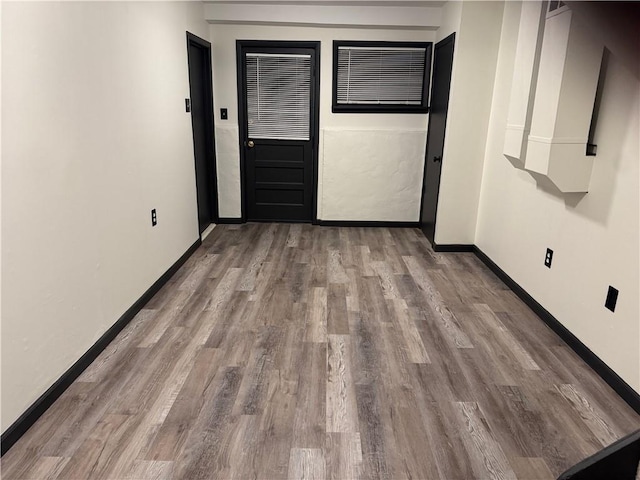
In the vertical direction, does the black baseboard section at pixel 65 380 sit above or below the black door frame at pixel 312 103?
below

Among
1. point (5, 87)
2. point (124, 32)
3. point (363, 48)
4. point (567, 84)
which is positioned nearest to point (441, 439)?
point (567, 84)

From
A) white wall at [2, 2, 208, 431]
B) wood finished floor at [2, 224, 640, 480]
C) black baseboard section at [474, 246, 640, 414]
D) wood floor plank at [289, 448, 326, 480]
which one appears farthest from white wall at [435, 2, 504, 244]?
wood floor plank at [289, 448, 326, 480]

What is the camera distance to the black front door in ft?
13.3

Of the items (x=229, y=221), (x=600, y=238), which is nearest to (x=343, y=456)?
(x=600, y=238)

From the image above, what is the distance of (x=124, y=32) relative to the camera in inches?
104

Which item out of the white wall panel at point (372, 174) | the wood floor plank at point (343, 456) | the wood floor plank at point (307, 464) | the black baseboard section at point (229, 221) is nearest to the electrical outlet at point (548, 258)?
the wood floor plank at point (343, 456)

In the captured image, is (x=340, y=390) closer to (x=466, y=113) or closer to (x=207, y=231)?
(x=466, y=113)

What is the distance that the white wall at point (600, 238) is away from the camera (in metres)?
2.11

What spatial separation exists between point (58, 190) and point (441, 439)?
1985 mm

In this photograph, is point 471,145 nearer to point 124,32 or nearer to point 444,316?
point 444,316

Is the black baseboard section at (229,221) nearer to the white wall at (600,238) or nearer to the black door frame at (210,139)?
the black door frame at (210,139)

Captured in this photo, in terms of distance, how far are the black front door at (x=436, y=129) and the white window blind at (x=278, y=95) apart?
1287mm

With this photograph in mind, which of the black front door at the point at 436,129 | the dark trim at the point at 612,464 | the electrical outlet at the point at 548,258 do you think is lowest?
the electrical outlet at the point at 548,258

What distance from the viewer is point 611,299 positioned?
2.24 meters
